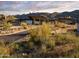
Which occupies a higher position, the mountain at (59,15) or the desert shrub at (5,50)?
the mountain at (59,15)

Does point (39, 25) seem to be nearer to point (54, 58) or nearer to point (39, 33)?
point (39, 33)

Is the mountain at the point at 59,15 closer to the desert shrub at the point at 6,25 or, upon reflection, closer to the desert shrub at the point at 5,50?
the desert shrub at the point at 6,25

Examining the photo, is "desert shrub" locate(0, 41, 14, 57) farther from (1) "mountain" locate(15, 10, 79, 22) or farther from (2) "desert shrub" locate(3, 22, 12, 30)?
(1) "mountain" locate(15, 10, 79, 22)

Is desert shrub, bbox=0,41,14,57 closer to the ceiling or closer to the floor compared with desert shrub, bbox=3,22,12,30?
closer to the floor

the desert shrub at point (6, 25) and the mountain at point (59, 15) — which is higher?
the mountain at point (59, 15)

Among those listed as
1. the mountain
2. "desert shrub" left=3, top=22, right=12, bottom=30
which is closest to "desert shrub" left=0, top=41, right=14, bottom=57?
"desert shrub" left=3, top=22, right=12, bottom=30

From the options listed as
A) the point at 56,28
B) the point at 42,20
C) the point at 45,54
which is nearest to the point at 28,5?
the point at 42,20

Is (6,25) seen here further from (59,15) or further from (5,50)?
(59,15)

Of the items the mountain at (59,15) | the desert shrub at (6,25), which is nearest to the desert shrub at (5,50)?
the desert shrub at (6,25)

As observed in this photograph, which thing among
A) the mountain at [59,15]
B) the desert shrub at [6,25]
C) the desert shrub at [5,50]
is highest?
the mountain at [59,15]

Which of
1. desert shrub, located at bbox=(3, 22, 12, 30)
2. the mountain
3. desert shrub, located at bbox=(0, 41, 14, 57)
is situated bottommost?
desert shrub, located at bbox=(0, 41, 14, 57)

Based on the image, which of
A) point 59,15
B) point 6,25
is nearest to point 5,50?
point 6,25

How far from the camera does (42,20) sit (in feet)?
15.7

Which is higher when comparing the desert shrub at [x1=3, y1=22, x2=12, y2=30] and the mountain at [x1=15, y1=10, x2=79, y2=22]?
the mountain at [x1=15, y1=10, x2=79, y2=22]
